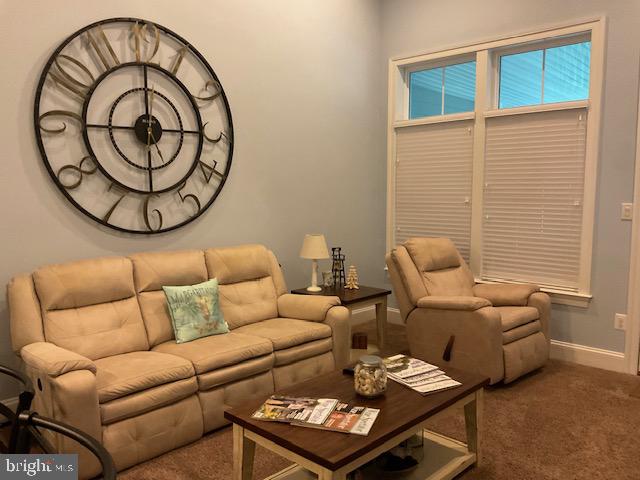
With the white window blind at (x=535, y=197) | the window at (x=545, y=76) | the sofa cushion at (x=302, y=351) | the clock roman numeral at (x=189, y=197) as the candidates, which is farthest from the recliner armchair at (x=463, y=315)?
the clock roman numeral at (x=189, y=197)

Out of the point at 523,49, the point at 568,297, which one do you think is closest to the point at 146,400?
the point at 568,297

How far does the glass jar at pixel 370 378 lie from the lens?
224cm

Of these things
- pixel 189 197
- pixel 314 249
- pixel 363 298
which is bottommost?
pixel 363 298

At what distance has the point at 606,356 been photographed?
12.5 ft

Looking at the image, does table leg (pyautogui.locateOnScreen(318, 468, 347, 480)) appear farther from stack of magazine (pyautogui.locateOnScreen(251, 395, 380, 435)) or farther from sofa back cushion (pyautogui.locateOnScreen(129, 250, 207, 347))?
sofa back cushion (pyautogui.locateOnScreen(129, 250, 207, 347))

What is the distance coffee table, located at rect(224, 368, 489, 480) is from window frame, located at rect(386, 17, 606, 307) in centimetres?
190

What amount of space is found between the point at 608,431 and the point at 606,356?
1.12m

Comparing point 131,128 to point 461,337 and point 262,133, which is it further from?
point 461,337

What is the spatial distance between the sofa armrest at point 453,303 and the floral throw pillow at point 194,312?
4.52 ft

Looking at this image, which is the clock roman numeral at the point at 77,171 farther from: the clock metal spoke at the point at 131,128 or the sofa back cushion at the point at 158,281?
the sofa back cushion at the point at 158,281

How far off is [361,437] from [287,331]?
141 centimetres

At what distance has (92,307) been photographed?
2.93 m

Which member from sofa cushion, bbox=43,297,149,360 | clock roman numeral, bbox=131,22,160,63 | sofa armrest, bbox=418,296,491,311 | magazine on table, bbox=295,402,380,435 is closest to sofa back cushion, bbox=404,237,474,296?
sofa armrest, bbox=418,296,491,311

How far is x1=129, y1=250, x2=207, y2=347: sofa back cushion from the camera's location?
3119mm
